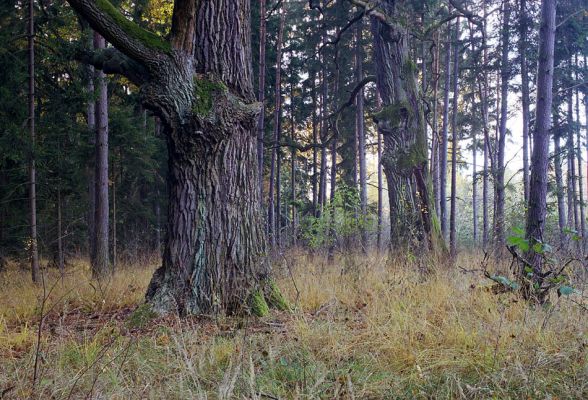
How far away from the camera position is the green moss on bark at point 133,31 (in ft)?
13.9

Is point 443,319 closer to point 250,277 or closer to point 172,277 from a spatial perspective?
point 250,277

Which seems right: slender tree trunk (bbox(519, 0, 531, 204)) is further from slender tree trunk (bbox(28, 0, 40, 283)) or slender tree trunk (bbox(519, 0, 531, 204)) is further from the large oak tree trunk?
slender tree trunk (bbox(28, 0, 40, 283))

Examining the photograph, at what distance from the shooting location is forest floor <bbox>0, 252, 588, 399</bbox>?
2.54 meters

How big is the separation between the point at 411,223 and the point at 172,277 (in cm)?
408

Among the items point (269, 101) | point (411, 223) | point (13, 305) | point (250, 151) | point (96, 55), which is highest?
point (269, 101)

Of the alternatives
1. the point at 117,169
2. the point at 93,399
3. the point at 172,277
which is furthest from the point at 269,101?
the point at 93,399

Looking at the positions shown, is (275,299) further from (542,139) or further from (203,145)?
(542,139)

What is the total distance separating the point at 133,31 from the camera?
4.30 m

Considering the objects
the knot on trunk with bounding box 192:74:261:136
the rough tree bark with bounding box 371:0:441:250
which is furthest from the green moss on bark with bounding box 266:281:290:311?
the rough tree bark with bounding box 371:0:441:250

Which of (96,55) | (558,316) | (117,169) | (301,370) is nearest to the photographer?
(301,370)

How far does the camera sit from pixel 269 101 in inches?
643

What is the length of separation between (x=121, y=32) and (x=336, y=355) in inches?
136

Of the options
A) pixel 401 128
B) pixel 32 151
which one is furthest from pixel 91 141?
pixel 401 128

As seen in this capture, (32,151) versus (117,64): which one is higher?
(117,64)
